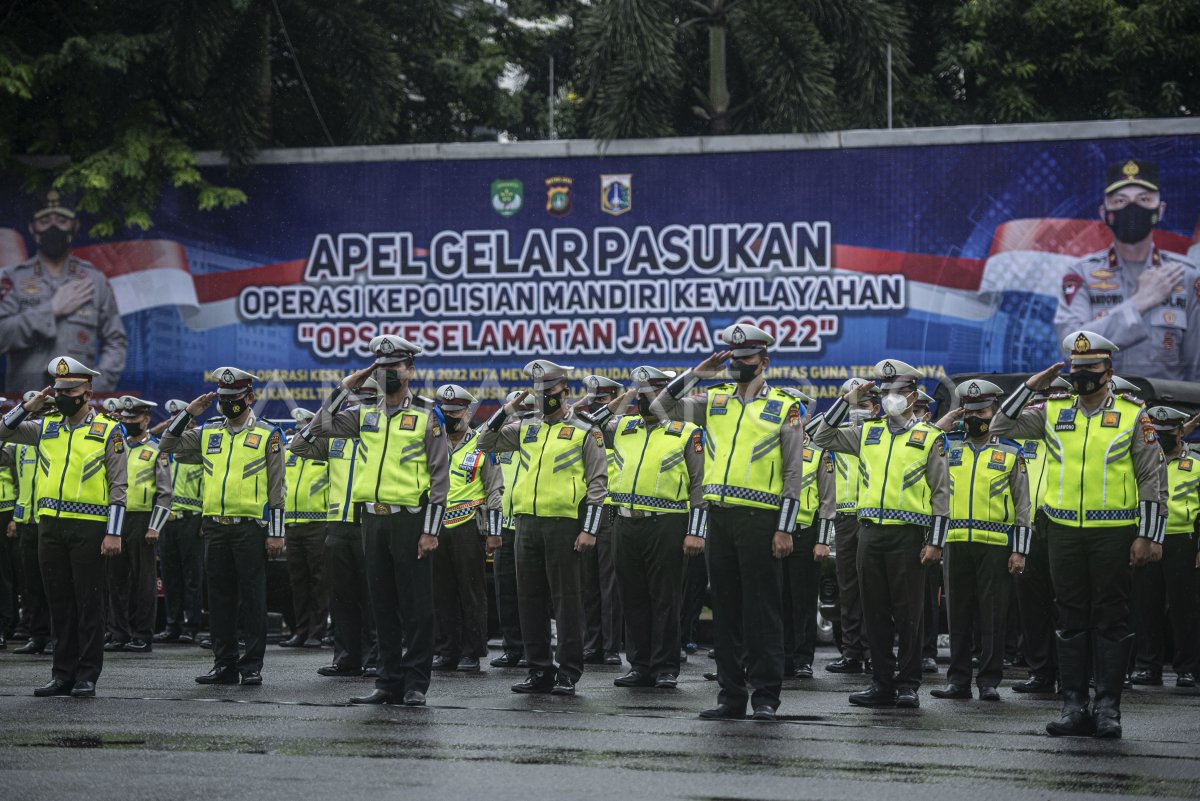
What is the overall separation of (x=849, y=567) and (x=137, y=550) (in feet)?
23.4

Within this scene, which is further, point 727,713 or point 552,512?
point 552,512

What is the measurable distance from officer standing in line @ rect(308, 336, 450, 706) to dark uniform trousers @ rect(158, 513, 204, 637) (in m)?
6.91

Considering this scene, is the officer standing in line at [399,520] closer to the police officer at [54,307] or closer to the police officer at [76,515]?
the police officer at [76,515]

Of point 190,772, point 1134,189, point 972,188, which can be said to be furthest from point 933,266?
point 190,772

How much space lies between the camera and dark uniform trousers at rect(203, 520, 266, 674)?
12906mm

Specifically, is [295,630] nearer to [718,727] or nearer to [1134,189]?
[718,727]

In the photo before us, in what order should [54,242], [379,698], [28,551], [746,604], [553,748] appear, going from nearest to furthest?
[553,748] < [746,604] < [379,698] < [28,551] < [54,242]

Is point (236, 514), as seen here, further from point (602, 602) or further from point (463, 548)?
point (602, 602)

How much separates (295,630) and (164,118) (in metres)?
12.4

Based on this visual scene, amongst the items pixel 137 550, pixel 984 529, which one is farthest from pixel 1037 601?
pixel 137 550

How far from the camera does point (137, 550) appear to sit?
17594 millimetres

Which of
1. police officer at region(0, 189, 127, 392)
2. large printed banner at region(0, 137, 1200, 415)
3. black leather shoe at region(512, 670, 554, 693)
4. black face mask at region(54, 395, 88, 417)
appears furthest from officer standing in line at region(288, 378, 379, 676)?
police officer at region(0, 189, 127, 392)

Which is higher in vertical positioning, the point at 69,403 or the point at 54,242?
the point at 54,242

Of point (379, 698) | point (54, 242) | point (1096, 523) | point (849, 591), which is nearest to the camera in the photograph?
point (1096, 523)
